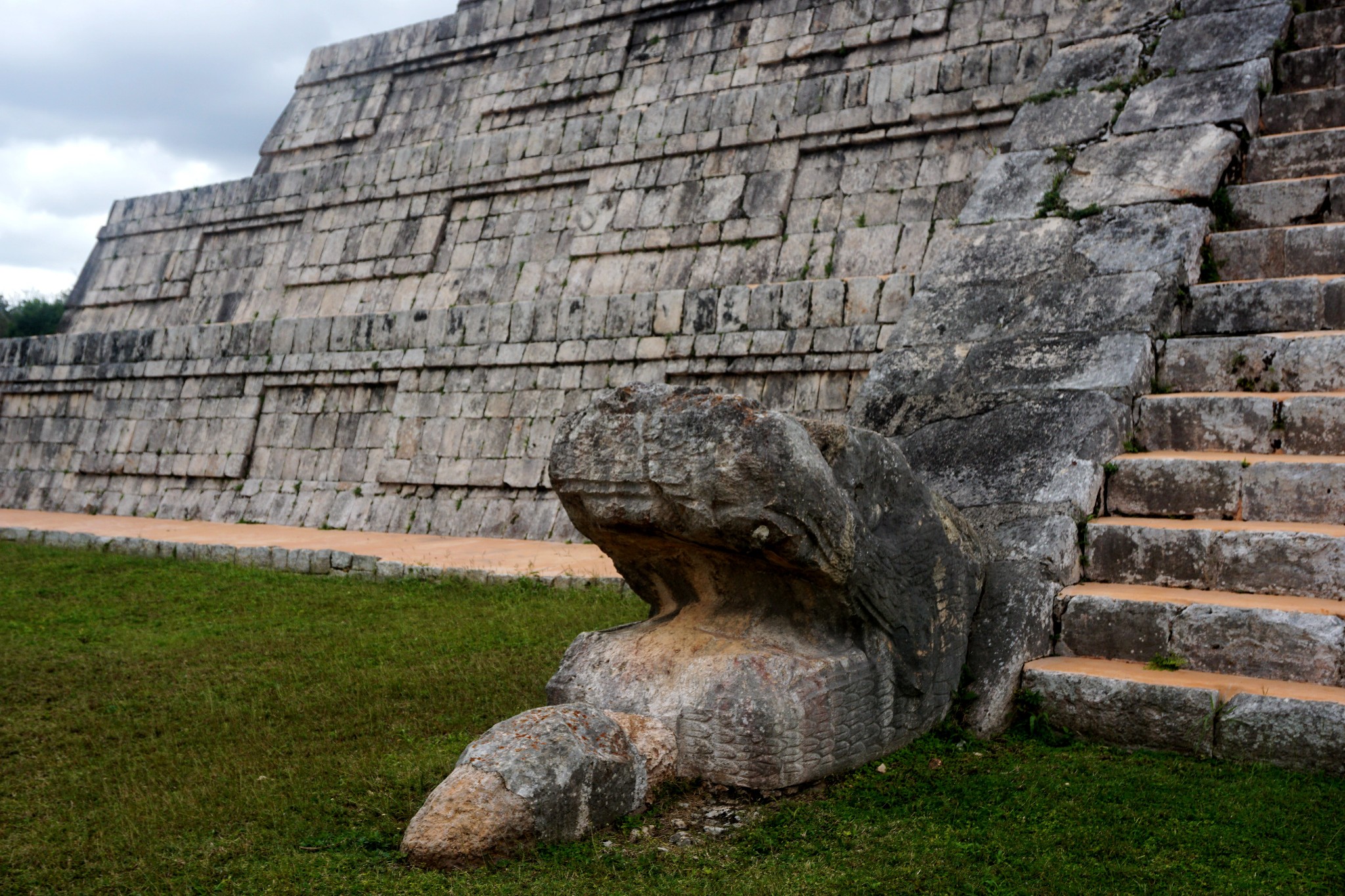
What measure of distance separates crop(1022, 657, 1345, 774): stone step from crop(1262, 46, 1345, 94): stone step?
4.36m

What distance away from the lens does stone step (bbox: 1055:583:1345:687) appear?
3951 millimetres

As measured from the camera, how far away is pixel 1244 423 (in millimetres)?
4910

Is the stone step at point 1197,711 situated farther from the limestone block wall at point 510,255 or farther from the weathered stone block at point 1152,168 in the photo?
the limestone block wall at point 510,255

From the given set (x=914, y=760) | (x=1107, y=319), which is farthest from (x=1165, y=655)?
(x=1107, y=319)

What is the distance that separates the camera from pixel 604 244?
11898 millimetres

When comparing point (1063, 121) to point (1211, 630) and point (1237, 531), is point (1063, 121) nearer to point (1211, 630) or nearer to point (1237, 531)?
point (1237, 531)

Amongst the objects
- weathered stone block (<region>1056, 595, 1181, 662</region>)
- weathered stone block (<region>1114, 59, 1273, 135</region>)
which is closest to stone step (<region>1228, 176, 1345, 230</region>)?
weathered stone block (<region>1114, 59, 1273, 135</region>)

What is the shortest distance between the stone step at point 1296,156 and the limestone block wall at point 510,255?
1.81 m

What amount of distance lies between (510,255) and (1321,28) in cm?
816

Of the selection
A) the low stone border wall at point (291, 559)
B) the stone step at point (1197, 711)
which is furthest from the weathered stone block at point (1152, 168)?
the low stone border wall at point (291, 559)

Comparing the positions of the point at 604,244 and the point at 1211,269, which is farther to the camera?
the point at 604,244

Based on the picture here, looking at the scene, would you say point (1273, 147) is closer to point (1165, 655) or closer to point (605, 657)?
point (1165, 655)

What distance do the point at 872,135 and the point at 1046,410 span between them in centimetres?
631

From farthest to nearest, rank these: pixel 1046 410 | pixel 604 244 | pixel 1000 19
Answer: pixel 604 244
pixel 1000 19
pixel 1046 410
